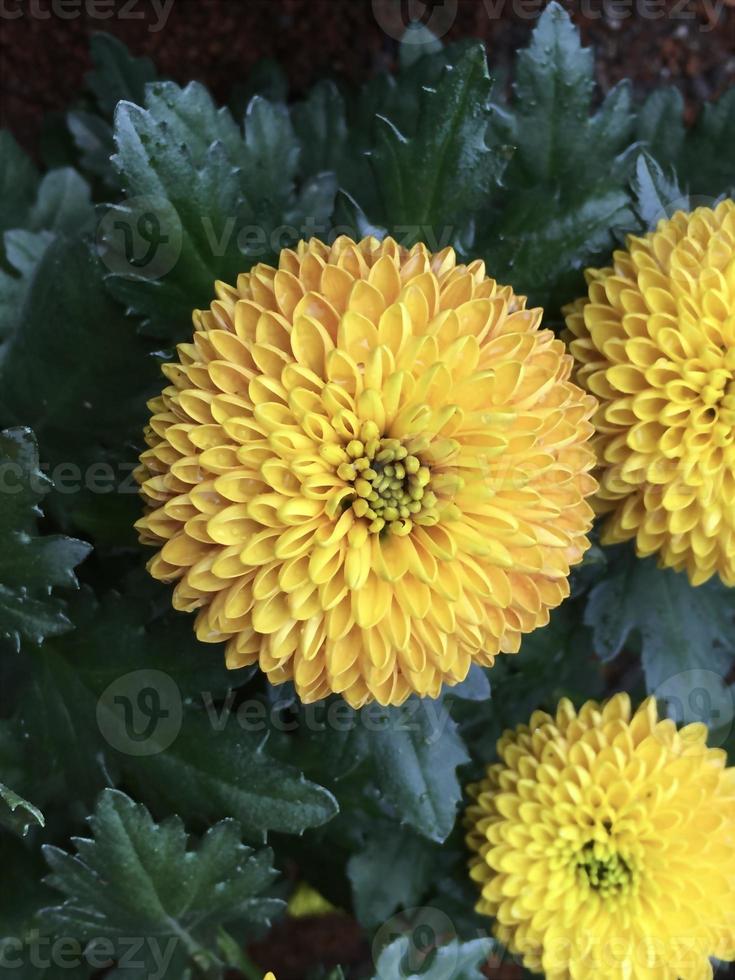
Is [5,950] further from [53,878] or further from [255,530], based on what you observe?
[255,530]

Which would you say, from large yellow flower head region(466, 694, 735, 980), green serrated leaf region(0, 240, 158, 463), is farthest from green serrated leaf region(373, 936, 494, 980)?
green serrated leaf region(0, 240, 158, 463)

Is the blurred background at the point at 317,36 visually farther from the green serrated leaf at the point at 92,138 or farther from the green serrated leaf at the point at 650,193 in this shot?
the green serrated leaf at the point at 650,193

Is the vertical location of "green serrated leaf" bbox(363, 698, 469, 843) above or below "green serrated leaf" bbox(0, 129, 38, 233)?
below

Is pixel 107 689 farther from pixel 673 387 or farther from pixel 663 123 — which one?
pixel 663 123

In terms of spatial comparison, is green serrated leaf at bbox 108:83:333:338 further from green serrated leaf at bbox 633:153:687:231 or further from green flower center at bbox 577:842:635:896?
green flower center at bbox 577:842:635:896

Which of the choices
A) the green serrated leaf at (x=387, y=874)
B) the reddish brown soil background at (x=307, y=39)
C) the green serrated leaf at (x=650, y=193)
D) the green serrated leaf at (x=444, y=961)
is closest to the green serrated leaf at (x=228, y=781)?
the green serrated leaf at (x=444, y=961)

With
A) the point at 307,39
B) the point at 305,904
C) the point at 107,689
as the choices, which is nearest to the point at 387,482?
the point at 107,689
